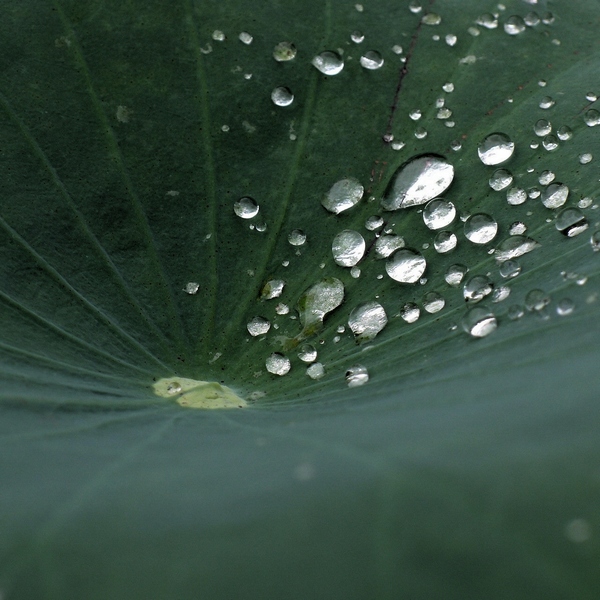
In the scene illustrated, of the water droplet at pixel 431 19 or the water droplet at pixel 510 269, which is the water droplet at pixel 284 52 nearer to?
the water droplet at pixel 431 19

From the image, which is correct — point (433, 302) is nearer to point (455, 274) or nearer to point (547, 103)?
point (455, 274)

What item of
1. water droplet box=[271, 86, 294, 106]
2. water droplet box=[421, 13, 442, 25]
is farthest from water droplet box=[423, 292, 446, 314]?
water droplet box=[421, 13, 442, 25]

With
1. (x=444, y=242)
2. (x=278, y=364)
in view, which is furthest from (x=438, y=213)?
(x=278, y=364)

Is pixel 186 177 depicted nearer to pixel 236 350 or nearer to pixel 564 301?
pixel 236 350

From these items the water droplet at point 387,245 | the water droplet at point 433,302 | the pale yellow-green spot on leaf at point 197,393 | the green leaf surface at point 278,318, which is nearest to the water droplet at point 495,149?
the green leaf surface at point 278,318

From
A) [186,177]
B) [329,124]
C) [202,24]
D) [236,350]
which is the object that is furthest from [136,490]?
[202,24]

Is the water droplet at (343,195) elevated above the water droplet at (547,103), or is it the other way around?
the water droplet at (547,103)
